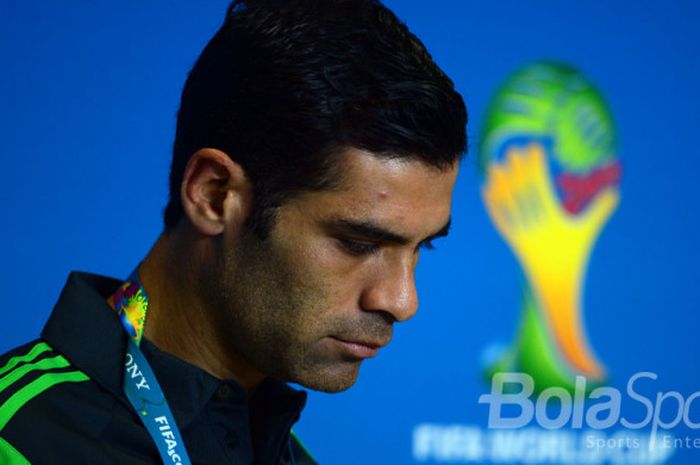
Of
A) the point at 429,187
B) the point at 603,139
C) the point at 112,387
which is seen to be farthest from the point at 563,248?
the point at 112,387

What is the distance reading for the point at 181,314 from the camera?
37.6 inches

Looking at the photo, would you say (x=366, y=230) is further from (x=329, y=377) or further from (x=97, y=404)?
(x=97, y=404)

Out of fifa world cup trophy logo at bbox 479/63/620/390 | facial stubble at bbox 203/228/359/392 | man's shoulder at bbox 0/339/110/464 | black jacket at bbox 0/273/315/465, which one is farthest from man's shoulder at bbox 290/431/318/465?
fifa world cup trophy logo at bbox 479/63/620/390

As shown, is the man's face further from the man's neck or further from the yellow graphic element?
the yellow graphic element

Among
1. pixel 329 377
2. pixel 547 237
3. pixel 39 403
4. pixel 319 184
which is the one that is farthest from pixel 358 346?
pixel 547 237

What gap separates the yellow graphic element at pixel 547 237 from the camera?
210 cm

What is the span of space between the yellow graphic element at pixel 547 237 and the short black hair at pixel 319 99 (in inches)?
45.6

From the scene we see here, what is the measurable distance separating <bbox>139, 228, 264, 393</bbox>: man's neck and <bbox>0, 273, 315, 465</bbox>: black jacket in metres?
0.02

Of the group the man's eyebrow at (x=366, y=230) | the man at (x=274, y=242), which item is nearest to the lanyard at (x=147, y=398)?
the man at (x=274, y=242)

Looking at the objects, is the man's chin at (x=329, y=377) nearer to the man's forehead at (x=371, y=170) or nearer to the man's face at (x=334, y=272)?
the man's face at (x=334, y=272)

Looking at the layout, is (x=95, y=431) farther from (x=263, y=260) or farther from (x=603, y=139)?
(x=603, y=139)

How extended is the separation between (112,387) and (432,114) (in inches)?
15.4

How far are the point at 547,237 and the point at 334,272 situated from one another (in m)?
1.30

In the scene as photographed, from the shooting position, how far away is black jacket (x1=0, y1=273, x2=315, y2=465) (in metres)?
0.84
